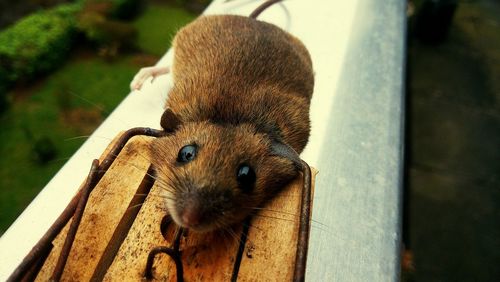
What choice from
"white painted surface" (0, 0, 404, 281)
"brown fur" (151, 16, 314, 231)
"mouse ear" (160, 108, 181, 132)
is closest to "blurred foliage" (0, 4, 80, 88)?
"white painted surface" (0, 0, 404, 281)

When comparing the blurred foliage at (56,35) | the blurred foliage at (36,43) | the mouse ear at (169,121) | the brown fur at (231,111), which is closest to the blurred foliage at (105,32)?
the blurred foliage at (56,35)

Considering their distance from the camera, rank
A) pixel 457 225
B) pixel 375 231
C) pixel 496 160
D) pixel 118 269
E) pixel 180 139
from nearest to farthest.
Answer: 1. pixel 118 269
2. pixel 180 139
3. pixel 375 231
4. pixel 457 225
5. pixel 496 160

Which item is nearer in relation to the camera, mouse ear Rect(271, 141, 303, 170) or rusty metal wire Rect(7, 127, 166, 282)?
rusty metal wire Rect(7, 127, 166, 282)

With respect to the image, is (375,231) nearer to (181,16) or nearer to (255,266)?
(255,266)

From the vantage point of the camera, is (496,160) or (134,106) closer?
(134,106)

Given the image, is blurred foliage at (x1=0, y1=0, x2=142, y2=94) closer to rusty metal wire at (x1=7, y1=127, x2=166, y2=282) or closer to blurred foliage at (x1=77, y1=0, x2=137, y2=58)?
blurred foliage at (x1=77, y1=0, x2=137, y2=58)

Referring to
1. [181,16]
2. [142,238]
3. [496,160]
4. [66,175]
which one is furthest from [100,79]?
[496,160]

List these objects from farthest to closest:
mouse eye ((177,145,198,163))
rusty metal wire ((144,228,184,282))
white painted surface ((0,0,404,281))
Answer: white painted surface ((0,0,404,281))
mouse eye ((177,145,198,163))
rusty metal wire ((144,228,184,282))

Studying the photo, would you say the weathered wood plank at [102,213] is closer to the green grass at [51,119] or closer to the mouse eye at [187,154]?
the mouse eye at [187,154]
